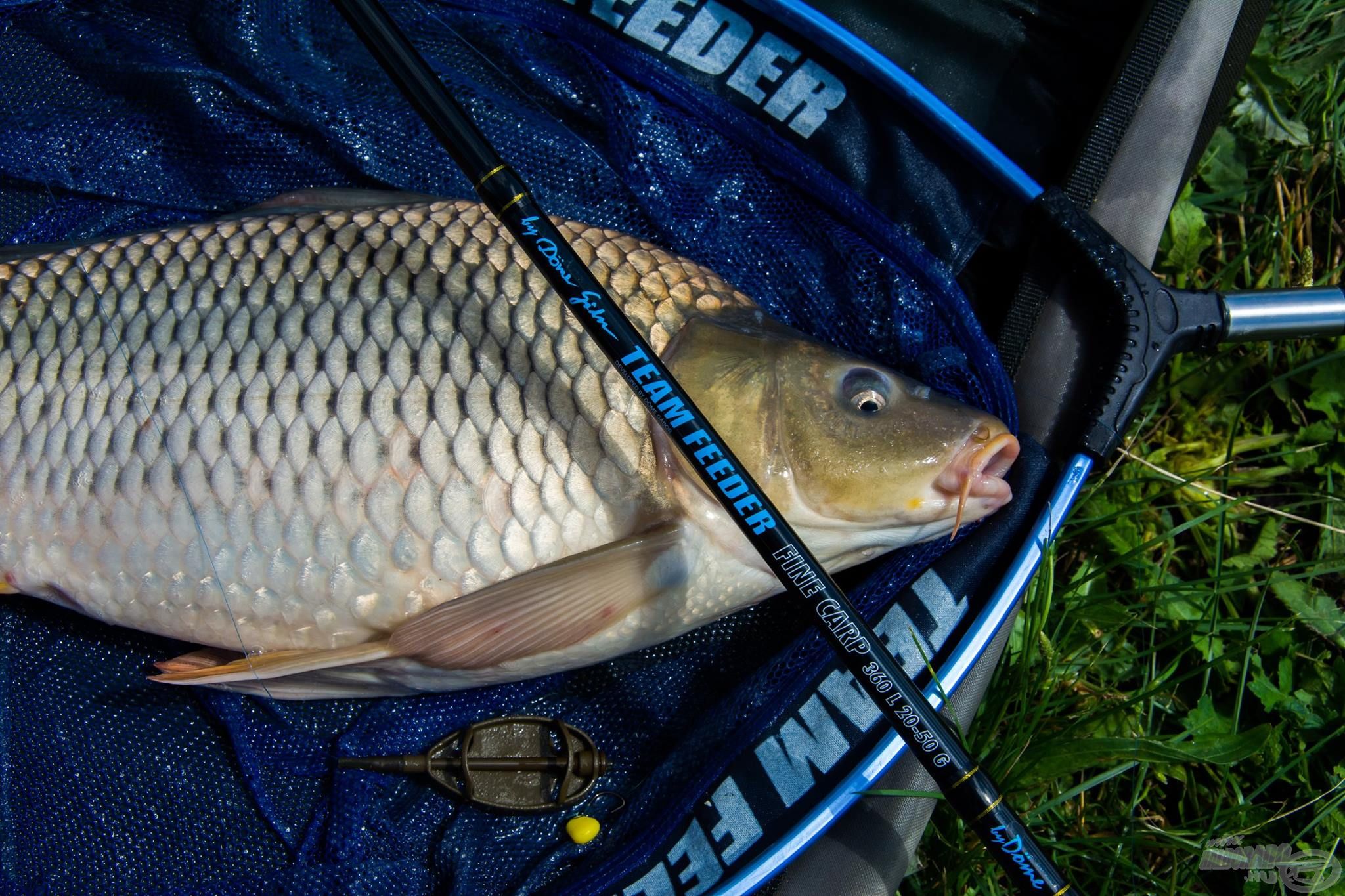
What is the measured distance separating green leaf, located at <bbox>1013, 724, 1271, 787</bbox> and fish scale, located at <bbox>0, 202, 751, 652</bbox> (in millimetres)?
813

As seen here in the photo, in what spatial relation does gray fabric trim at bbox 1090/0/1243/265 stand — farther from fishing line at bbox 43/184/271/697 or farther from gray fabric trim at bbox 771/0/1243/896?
fishing line at bbox 43/184/271/697

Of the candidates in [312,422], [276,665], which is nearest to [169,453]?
[312,422]

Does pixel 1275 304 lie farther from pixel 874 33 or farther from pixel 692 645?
pixel 692 645

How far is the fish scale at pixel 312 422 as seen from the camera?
142 cm

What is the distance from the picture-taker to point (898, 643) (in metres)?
1.56

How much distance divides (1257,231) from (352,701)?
2.04 m

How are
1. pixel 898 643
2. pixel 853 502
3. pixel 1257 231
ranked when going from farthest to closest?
1. pixel 1257 231
2. pixel 898 643
3. pixel 853 502

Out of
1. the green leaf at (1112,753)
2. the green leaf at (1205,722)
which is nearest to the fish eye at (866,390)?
the green leaf at (1112,753)

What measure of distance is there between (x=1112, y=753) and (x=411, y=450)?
3.95ft

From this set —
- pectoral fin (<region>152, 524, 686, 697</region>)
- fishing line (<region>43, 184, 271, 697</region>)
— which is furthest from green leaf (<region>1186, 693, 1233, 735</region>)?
fishing line (<region>43, 184, 271, 697</region>)

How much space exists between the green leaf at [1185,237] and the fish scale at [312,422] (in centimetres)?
110

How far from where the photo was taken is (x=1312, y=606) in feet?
6.28

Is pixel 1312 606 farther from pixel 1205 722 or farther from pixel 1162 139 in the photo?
pixel 1162 139

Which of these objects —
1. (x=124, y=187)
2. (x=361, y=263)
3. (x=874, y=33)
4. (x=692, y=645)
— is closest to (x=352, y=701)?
(x=692, y=645)
